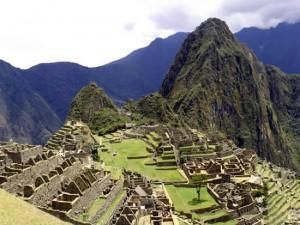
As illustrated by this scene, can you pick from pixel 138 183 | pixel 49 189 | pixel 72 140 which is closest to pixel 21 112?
pixel 72 140

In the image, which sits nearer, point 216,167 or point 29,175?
point 29,175

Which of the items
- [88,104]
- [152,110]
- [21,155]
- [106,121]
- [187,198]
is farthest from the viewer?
[152,110]

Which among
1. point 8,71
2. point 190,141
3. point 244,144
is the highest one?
point 8,71

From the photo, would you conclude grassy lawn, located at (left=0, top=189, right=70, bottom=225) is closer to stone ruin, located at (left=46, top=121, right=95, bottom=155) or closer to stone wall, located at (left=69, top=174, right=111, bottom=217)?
stone wall, located at (left=69, top=174, right=111, bottom=217)

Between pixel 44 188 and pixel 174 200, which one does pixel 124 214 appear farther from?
pixel 174 200

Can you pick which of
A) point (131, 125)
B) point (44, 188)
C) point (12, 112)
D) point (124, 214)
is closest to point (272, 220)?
point (124, 214)

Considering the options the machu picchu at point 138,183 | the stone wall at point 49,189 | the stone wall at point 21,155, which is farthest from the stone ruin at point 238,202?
the stone wall at point 21,155

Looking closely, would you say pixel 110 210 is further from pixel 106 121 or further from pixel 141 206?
pixel 106 121
